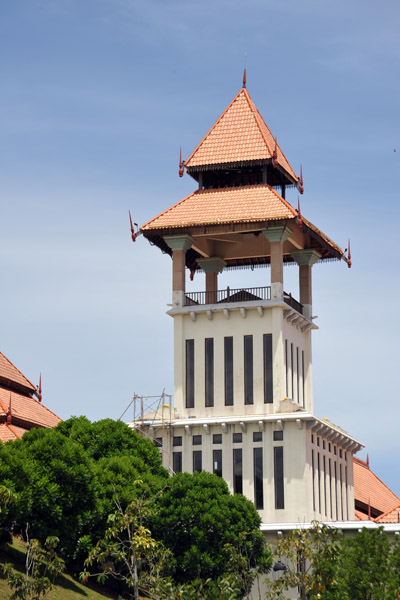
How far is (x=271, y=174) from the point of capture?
8169 cm

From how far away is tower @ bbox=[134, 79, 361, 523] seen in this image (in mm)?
74312

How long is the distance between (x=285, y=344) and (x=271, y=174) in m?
11.0

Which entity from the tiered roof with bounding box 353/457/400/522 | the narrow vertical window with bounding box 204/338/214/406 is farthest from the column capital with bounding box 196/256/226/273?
the tiered roof with bounding box 353/457/400/522

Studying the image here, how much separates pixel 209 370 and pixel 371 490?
73.8 feet

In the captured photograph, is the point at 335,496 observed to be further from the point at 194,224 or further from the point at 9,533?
the point at 9,533

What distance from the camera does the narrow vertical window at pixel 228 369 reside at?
252 feet

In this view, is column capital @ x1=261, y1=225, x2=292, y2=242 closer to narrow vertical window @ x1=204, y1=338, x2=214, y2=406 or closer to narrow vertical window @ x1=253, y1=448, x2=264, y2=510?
narrow vertical window @ x1=204, y1=338, x2=214, y2=406

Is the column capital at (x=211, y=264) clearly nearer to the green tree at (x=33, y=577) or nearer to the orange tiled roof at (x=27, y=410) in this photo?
the orange tiled roof at (x=27, y=410)

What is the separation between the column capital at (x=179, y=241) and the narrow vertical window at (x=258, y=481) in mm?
12801

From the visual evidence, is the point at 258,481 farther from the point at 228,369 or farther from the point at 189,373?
the point at 189,373

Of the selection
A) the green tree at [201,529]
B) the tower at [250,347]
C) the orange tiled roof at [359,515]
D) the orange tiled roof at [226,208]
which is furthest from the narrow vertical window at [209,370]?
the orange tiled roof at [359,515]

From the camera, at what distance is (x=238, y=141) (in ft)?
267

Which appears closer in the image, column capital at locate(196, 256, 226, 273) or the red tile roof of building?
the red tile roof of building

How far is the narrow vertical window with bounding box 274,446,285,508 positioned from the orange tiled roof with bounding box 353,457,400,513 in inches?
675
